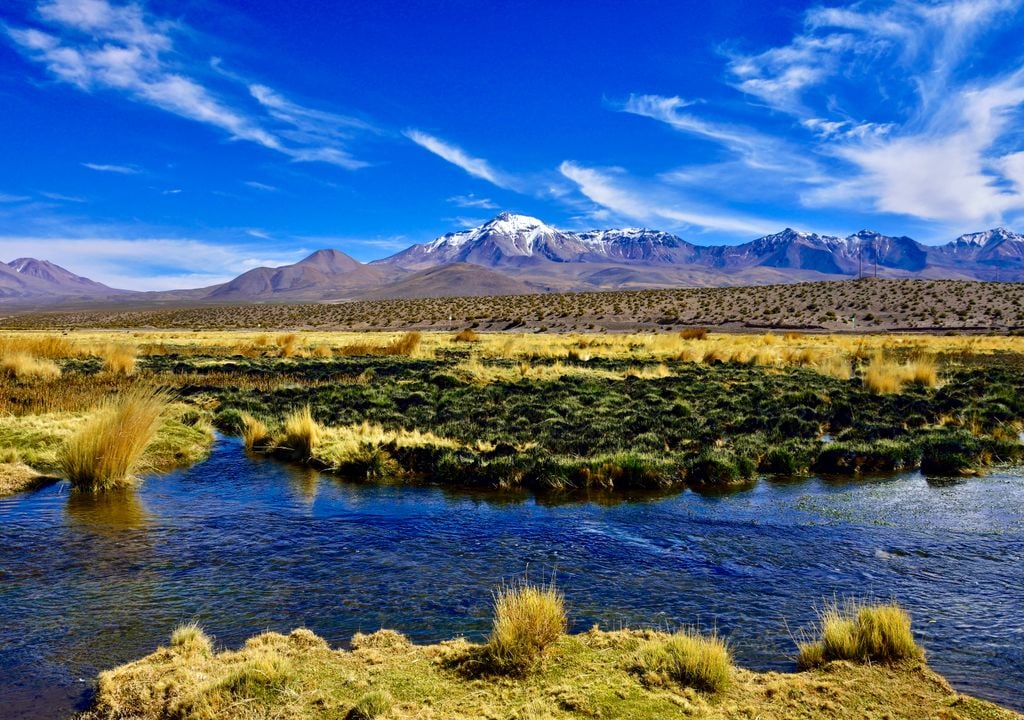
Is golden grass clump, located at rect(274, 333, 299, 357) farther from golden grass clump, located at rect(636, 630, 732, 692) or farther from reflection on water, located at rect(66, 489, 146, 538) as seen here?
golden grass clump, located at rect(636, 630, 732, 692)

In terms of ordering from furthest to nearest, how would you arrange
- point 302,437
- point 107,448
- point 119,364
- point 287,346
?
point 287,346, point 119,364, point 302,437, point 107,448

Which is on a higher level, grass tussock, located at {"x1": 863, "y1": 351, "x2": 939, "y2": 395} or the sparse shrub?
grass tussock, located at {"x1": 863, "y1": 351, "x2": 939, "y2": 395}

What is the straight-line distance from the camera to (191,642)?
554cm

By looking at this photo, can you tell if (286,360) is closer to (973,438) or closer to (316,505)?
(316,505)

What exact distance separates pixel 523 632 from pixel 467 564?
7.71 ft

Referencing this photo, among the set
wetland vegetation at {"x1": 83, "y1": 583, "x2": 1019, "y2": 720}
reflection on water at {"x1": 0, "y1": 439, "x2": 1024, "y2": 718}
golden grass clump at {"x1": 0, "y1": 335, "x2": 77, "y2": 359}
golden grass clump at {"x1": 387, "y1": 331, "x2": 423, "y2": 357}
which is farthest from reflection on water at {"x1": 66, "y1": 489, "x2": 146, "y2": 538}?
golden grass clump at {"x1": 387, "y1": 331, "x2": 423, "y2": 357}

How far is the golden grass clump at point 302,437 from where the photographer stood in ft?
45.2

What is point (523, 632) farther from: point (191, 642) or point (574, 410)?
point (574, 410)

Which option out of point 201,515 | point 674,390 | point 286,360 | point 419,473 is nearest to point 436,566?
point 201,515

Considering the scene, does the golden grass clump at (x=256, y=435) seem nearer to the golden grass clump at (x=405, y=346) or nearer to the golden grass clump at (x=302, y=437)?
the golden grass clump at (x=302, y=437)

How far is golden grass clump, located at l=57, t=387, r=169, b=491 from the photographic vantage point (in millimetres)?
10789

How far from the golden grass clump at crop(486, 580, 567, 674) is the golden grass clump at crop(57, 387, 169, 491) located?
801 cm

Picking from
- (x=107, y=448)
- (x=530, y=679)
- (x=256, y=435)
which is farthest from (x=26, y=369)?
(x=530, y=679)

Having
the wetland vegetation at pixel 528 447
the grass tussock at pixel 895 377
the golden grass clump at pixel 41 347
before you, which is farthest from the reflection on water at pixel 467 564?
the golden grass clump at pixel 41 347
